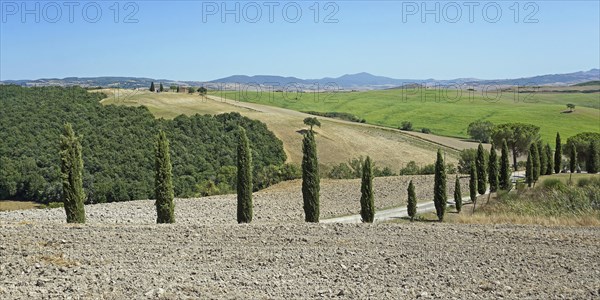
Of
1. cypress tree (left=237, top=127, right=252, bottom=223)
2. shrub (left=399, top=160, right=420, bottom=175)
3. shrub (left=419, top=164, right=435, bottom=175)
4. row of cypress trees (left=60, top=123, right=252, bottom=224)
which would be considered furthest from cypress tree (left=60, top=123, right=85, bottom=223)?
shrub (left=399, top=160, right=420, bottom=175)

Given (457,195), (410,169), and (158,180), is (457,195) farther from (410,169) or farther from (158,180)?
(410,169)

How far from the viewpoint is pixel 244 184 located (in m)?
24.2

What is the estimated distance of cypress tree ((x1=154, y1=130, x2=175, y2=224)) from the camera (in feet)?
72.8

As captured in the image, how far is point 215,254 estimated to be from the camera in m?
12.7

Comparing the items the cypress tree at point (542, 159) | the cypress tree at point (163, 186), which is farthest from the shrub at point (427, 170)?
the cypress tree at point (163, 186)

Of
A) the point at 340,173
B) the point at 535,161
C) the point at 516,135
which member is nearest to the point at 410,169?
the point at 340,173

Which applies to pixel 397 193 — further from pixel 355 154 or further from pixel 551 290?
pixel 551 290

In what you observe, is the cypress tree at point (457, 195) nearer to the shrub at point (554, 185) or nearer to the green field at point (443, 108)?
the shrub at point (554, 185)

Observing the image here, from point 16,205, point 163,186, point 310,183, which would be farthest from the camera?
point 16,205

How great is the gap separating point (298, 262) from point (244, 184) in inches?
492

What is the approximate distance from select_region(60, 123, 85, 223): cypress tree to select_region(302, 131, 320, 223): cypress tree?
944cm

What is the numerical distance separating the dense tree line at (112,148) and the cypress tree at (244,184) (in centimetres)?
2057

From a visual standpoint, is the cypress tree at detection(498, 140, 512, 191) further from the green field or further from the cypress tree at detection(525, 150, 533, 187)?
the green field

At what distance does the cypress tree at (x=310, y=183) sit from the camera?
80.2 ft
